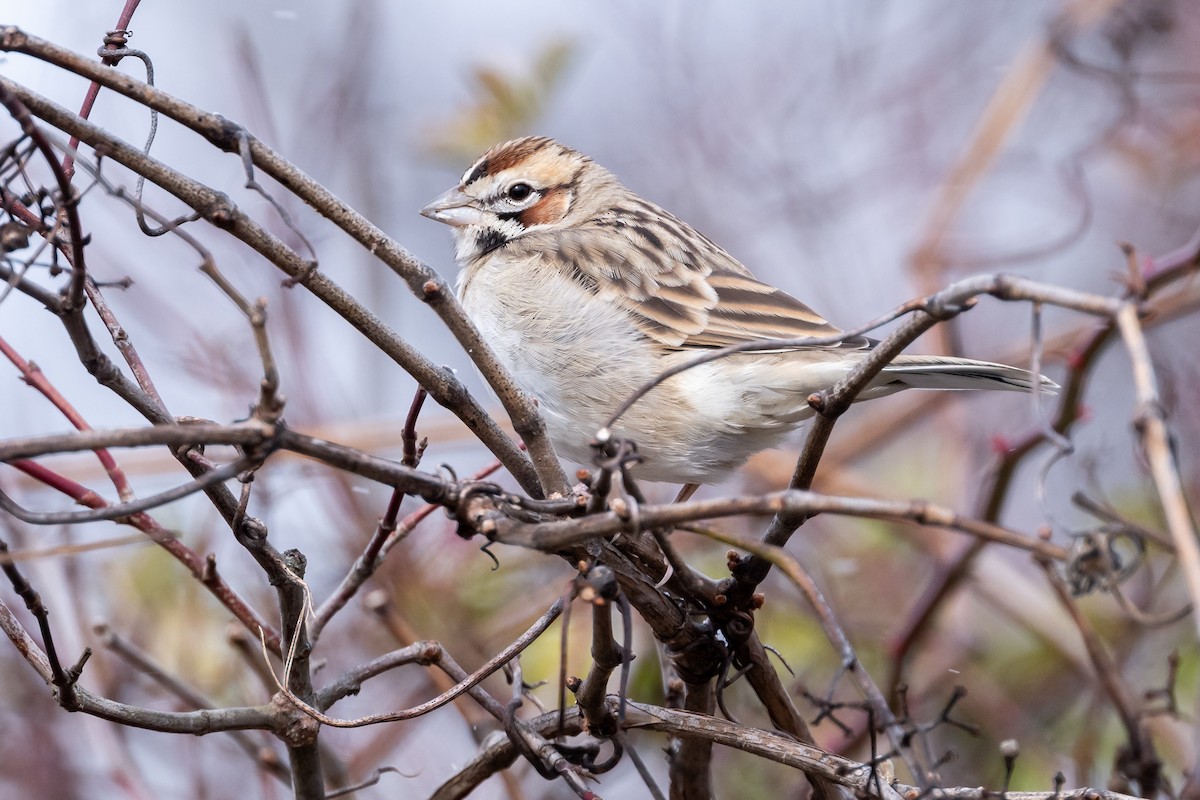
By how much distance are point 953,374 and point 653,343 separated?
2.85 ft

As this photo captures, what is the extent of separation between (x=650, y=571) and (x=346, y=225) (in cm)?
82

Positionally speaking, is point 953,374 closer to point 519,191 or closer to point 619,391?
point 619,391

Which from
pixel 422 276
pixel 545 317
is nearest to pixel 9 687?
pixel 545 317

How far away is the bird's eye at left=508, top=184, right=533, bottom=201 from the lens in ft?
13.2

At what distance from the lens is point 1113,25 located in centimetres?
466

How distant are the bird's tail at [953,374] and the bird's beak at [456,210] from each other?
166 centimetres

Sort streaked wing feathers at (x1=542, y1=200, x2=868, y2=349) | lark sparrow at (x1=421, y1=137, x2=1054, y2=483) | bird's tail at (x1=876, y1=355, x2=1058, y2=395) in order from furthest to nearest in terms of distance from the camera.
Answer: streaked wing feathers at (x1=542, y1=200, x2=868, y2=349), lark sparrow at (x1=421, y1=137, x2=1054, y2=483), bird's tail at (x1=876, y1=355, x2=1058, y2=395)

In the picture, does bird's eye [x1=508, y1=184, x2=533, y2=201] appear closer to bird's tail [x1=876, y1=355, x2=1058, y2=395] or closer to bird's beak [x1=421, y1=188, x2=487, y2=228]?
bird's beak [x1=421, y1=188, x2=487, y2=228]

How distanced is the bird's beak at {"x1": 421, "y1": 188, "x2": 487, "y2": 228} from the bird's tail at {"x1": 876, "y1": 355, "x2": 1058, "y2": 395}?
1.66 meters

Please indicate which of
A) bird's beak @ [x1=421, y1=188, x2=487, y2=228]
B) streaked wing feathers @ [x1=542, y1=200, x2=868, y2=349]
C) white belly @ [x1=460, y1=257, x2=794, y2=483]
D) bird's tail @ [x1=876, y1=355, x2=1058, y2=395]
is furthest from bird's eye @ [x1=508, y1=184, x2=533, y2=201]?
bird's tail @ [x1=876, y1=355, x2=1058, y2=395]

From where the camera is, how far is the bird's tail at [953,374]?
8.64ft

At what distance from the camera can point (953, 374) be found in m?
2.71

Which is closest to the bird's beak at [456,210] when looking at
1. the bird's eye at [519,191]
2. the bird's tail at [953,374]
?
the bird's eye at [519,191]

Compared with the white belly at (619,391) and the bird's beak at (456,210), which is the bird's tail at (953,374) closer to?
the white belly at (619,391)
